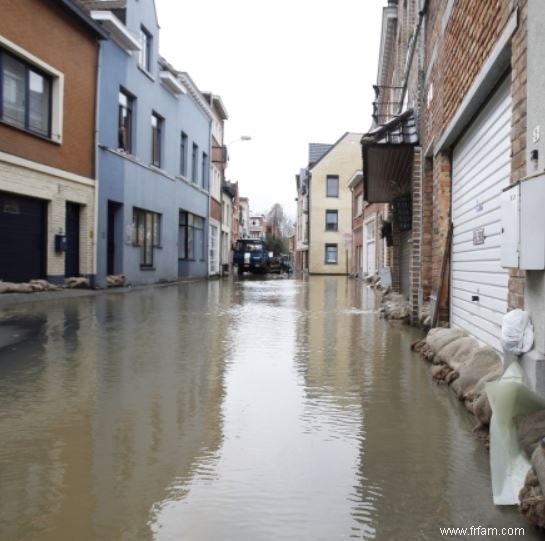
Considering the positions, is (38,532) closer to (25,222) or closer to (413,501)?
(413,501)

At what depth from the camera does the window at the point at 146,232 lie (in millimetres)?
19812

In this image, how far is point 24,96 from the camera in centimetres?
1310

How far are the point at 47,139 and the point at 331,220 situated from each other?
3614 centimetres

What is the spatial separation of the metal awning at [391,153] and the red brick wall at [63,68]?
729 centimetres

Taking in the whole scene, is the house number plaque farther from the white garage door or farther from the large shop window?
the large shop window

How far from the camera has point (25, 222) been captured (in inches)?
521

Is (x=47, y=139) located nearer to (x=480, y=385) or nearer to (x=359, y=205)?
(x=480, y=385)

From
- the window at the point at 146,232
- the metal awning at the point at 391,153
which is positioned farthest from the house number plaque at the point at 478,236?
the window at the point at 146,232

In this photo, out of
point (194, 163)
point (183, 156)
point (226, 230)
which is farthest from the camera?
point (226, 230)

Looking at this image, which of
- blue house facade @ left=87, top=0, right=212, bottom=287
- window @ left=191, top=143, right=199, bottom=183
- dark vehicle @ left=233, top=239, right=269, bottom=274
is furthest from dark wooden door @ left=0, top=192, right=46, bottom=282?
dark vehicle @ left=233, top=239, right=269, bottom=274

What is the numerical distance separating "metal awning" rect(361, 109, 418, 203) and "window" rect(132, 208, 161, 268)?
340 inches

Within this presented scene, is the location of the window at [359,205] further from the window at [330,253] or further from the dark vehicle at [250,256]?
the window at [330,253]

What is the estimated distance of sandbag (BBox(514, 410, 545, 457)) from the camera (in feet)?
9.08

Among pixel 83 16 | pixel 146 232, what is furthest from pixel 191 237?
pixel 83 16
